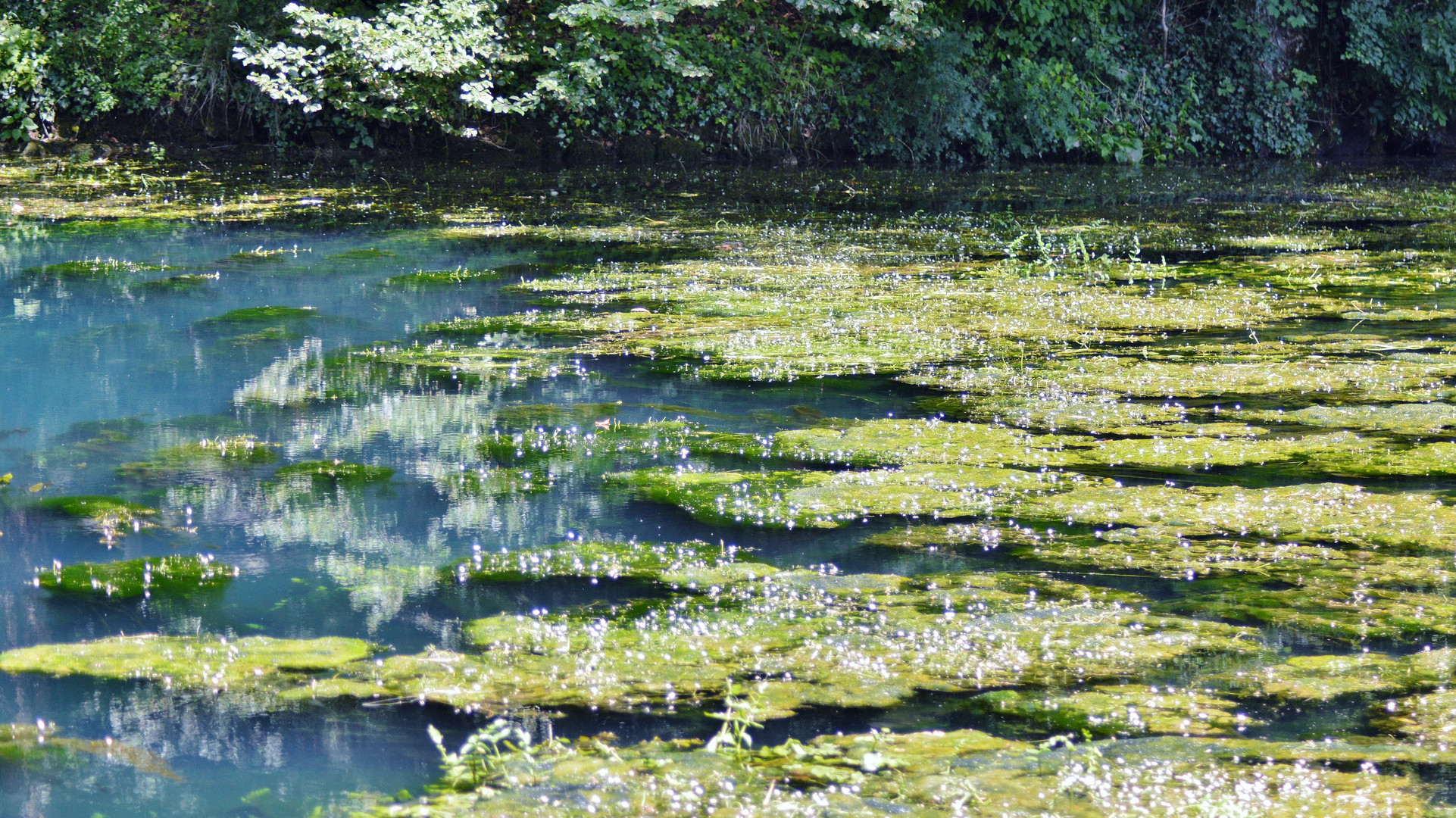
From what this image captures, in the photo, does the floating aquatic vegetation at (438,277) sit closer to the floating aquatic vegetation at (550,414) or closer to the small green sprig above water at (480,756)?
the floating aquatic vegetation at (550,414)

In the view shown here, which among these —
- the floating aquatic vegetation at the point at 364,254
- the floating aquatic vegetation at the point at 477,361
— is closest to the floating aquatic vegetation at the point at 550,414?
the floating aquatic vegetation at the point at 477,361

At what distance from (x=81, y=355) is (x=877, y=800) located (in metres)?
3.32

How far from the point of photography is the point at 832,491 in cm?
257

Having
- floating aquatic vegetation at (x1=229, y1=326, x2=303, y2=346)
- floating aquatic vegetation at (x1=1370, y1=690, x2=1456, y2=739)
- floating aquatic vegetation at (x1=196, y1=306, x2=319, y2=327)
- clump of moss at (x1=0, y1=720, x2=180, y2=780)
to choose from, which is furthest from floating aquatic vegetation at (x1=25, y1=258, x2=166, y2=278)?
floating aquatic vegetation at (x1=1370, y1=690, x2=1456, y2=739)

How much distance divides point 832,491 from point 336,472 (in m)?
1.14

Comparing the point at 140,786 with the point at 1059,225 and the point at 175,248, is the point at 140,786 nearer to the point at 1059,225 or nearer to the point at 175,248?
the point at 175,248

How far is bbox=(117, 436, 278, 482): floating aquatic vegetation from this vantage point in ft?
8.87

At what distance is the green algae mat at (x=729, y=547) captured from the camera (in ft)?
5.13

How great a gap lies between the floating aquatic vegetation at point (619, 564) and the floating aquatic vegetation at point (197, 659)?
35 centimetres

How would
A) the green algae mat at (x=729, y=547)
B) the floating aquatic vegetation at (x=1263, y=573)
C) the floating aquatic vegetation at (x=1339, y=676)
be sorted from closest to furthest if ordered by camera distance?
the green algae mat at (x=729, y=547) < the floating aquatic vegetation at (x=1339, y=676) < the floating aquatic vegetation at (x=1263, y=573)

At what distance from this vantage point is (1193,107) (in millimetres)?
12516

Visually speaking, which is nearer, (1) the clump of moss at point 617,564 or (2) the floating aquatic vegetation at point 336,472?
(1) the clump of moss at point 617,564

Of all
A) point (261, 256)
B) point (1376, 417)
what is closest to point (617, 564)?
point (1376, 417)

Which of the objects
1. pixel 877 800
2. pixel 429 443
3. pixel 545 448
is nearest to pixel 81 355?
pixel 429 443
